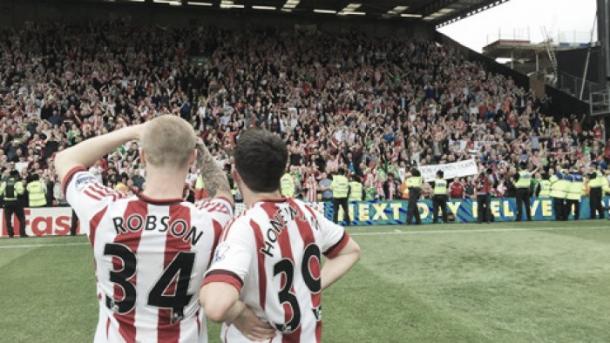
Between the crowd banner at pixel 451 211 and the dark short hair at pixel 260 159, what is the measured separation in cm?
1578

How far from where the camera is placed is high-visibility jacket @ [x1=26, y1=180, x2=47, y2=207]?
16.2m

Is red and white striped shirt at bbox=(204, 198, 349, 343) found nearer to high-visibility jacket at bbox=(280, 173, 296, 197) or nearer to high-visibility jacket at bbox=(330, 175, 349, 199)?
high-visibility jacket at bbox=(280, 173, 296, 197)

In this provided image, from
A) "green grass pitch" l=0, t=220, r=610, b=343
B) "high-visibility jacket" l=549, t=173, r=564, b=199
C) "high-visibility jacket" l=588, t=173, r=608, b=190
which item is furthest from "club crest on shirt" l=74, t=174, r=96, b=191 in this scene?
"high-visibility jacket" l=588, t=173, r=608, b=190

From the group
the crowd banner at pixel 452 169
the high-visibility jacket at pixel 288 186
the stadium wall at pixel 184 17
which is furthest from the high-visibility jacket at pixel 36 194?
the stadium wall at pixel 184 17

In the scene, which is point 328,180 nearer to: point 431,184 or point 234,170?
point 431,184

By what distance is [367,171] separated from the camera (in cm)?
2098

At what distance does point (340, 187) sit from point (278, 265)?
14975 mm

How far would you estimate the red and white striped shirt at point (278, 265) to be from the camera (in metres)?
2.36

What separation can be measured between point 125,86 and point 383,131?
40.4ft

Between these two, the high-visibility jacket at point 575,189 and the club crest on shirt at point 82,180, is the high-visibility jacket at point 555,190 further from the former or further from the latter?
the club crest on shirt at point 82,180

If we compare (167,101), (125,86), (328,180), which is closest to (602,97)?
(328,180)

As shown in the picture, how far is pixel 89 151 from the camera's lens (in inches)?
107

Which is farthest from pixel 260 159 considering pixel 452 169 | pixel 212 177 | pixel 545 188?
pixel 545 188

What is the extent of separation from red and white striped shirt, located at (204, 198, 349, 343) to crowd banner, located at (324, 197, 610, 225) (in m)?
15.6
